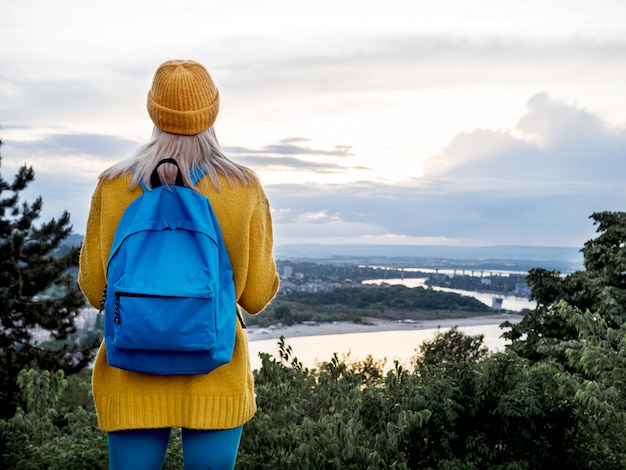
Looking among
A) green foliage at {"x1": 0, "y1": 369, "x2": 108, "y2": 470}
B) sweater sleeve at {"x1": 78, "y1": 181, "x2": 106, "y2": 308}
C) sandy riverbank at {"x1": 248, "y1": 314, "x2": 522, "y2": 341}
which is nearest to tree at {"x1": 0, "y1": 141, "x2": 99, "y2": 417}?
sandy riverbank at {"x1": 248, "y1": 314, "x2": 522, "y2": 341}

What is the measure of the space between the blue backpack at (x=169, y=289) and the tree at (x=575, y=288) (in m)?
9.85

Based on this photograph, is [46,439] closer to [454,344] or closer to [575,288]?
[575,288]

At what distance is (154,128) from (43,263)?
13770mm

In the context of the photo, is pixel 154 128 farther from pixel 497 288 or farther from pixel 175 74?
pixel 497 288

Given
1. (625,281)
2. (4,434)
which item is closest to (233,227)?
(4,434)

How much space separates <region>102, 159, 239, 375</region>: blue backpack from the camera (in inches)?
58.4

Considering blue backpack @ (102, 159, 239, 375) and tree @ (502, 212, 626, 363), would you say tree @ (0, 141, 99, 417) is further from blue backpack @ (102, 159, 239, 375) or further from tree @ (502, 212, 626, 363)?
blue backpack @ (102, 159, 239, 375)

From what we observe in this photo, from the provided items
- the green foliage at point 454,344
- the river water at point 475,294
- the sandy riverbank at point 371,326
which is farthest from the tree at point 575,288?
the sandy riverbank at point 371,326

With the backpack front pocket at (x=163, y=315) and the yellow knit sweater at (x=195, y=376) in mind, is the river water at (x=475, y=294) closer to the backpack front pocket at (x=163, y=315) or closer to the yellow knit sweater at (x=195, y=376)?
the yellow knit sweater at (x=195, y=376)

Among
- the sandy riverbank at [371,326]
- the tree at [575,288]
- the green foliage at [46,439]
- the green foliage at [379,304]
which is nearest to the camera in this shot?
the green foliage at [46,439]

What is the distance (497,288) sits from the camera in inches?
928

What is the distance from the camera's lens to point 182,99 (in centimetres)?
164

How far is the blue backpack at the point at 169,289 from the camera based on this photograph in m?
1.48

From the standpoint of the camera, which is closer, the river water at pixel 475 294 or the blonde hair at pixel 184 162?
the blonde hair at pixel 184 162
